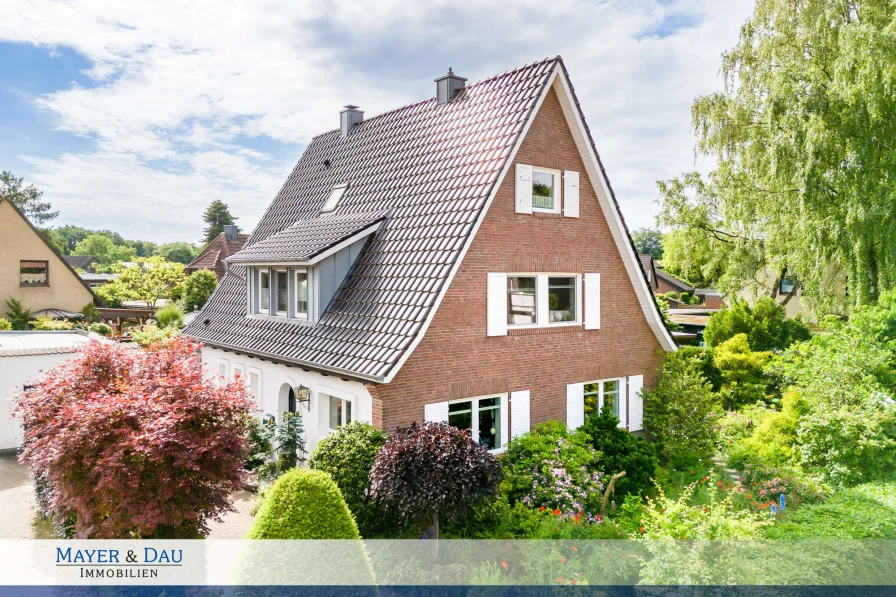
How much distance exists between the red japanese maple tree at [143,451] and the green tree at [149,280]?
33296mm

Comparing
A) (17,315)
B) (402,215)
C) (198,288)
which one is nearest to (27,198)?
(17,315)

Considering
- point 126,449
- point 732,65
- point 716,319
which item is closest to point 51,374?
point 126,449

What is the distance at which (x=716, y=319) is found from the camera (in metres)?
24.8

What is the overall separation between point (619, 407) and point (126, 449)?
11.4m

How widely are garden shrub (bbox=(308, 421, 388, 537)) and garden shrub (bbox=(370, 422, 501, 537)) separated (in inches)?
15.5

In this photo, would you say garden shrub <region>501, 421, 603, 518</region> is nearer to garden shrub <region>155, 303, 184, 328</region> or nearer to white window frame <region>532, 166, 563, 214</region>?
white window frame <region>532, 166, 563, 214</region>

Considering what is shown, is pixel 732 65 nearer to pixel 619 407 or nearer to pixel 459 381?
pixel 619 407

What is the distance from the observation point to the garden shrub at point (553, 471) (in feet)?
37.8

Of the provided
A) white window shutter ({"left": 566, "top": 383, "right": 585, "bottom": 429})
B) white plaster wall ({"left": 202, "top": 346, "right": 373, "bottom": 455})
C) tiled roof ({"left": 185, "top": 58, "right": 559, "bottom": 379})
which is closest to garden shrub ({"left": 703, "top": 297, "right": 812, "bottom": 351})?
white window shutter ({"left": 566, "top": 383, "right": 585, "bottom": 429})

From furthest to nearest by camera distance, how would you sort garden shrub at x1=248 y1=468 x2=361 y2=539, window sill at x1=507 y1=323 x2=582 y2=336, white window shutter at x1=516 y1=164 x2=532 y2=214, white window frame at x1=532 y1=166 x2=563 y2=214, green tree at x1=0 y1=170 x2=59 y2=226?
green tree at x1=0 y1=170 x2=59 y2=226 → white window frame at x1=532 y1=166 x2=563 y2=214 → window sill at x1=507 y1=323 x2=582 y2=336 → white window shutter at x1=516 y1=164 x2=532 y2=214 → garden shrub at x1=248 y1=468 x2=361 y2=539

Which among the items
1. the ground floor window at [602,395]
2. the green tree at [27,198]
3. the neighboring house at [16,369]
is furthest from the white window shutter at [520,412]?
the green tree at [27,198]

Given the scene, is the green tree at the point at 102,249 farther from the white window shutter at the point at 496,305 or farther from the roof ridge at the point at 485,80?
the white window shutter at the point at 496,305

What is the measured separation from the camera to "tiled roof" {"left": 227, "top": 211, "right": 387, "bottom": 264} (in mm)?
13609

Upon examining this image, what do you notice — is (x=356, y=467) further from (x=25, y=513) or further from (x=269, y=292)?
(x=25, y=513)
